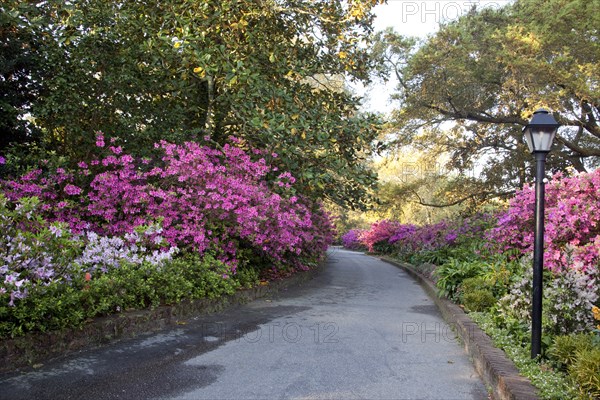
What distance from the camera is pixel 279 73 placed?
10273mm

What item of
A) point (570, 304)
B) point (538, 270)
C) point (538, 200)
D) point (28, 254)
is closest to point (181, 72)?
point (28, 254)

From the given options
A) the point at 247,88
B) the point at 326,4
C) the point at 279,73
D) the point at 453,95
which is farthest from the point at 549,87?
the point at 247,88

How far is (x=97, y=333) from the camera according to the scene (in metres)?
5.02

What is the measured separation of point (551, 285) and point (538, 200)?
1.48 m

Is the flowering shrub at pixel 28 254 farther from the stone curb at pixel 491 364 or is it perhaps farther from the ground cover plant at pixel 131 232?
the stone curb at pixel 491 364

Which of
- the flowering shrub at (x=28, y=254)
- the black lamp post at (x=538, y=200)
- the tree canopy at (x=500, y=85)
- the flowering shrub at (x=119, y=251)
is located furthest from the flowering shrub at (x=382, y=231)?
the flowering shrub at (x=28, y=254)

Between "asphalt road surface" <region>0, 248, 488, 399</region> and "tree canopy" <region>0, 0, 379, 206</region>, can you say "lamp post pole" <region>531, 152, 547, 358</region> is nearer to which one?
"asphalt road surface" <region>0, 248, 488, 399</region>

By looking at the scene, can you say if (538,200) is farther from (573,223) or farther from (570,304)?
(573,223)

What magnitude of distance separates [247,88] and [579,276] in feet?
22.3

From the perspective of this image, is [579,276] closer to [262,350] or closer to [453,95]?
[262,350]

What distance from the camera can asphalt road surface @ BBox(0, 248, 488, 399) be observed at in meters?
4.01

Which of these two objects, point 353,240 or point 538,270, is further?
point 353,240

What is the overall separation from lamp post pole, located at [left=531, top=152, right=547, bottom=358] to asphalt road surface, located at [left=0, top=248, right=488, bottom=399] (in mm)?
743

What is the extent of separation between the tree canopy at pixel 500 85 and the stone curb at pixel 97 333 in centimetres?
1102
